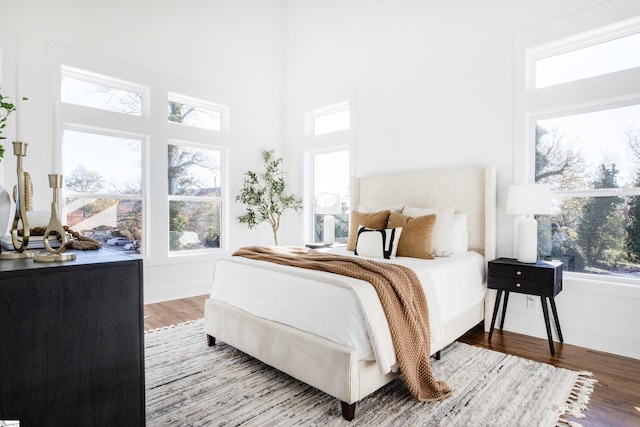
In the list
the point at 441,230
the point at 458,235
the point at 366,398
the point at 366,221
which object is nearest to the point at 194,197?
the point at 366,221

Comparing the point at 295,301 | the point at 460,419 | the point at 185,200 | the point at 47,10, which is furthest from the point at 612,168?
the point at 47,10

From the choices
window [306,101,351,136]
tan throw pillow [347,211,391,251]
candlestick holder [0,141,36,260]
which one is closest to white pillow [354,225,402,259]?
tan throw pillow [347,211,391,251]

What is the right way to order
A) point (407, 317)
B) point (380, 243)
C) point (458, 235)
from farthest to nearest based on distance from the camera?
point (458, 235) → point (380, 243) → point (407, 317)

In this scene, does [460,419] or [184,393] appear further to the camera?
[184,393]

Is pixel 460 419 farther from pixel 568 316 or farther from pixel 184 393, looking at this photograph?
pixel 568 316

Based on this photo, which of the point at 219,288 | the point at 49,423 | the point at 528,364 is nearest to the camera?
the point at 49,423

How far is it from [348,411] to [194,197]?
11.7ft

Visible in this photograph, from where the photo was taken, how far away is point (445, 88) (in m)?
3.65

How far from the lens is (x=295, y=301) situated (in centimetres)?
206

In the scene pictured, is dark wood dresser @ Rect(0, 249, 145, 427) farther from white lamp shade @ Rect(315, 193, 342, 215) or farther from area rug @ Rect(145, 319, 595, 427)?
white lamp shade @ Rect(315, 193, 342, 215)

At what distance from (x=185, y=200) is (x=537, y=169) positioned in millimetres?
4006

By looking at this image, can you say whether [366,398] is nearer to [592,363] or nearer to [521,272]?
[521,272]

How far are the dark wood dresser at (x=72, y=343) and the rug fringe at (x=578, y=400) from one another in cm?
203

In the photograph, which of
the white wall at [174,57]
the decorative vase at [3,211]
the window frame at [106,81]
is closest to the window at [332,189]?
the white wall at [174,57]
